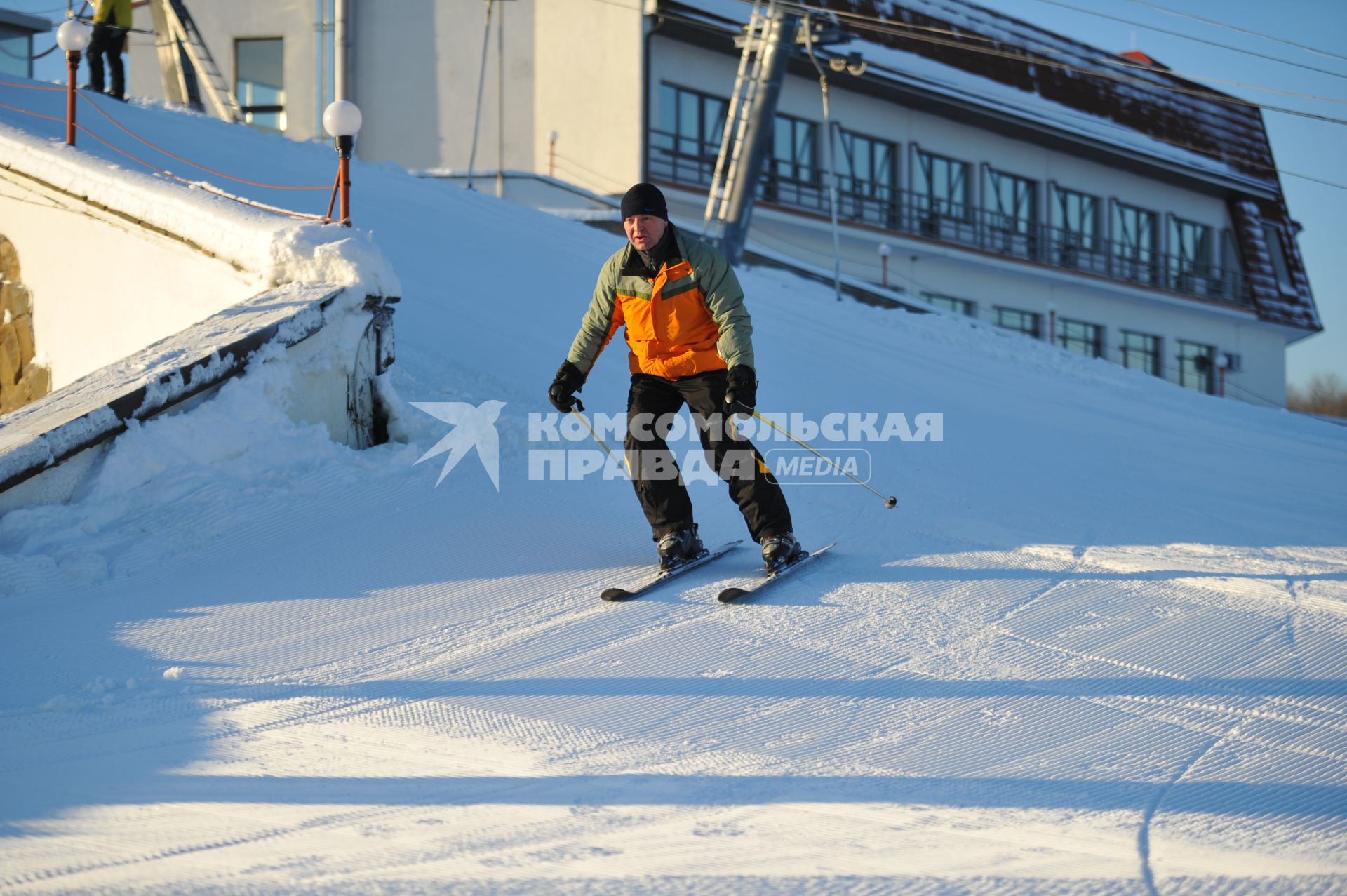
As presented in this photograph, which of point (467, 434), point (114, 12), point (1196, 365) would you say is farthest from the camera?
point (1196, 365)

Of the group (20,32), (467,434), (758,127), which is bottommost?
(467,434)

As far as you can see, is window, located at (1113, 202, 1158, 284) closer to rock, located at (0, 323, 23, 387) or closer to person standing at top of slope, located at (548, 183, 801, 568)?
rock, located at (0, 323, 23, 387)

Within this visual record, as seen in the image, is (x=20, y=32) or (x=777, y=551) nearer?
(x=777, y=551)

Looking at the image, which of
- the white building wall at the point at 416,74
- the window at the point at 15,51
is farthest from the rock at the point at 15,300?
the white building wall at the point at 416,74

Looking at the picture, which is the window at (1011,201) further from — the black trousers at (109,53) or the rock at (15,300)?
the rock at (15,300)

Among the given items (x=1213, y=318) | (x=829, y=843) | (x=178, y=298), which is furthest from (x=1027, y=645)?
(x=1213, y=318)

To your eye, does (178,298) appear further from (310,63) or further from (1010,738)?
(310,63)

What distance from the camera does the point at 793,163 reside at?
83.3 feet

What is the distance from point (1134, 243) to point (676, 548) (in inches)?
1203

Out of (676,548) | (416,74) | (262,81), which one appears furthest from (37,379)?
(262,81)

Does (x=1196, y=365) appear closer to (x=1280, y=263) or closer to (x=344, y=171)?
(x=1280, y=263)

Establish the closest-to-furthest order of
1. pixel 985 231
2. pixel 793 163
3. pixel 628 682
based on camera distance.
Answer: pixel 628 682 < pixel 793 163 < pixel 985 231

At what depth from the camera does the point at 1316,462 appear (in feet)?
29.5

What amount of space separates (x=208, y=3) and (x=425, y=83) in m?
4.95
